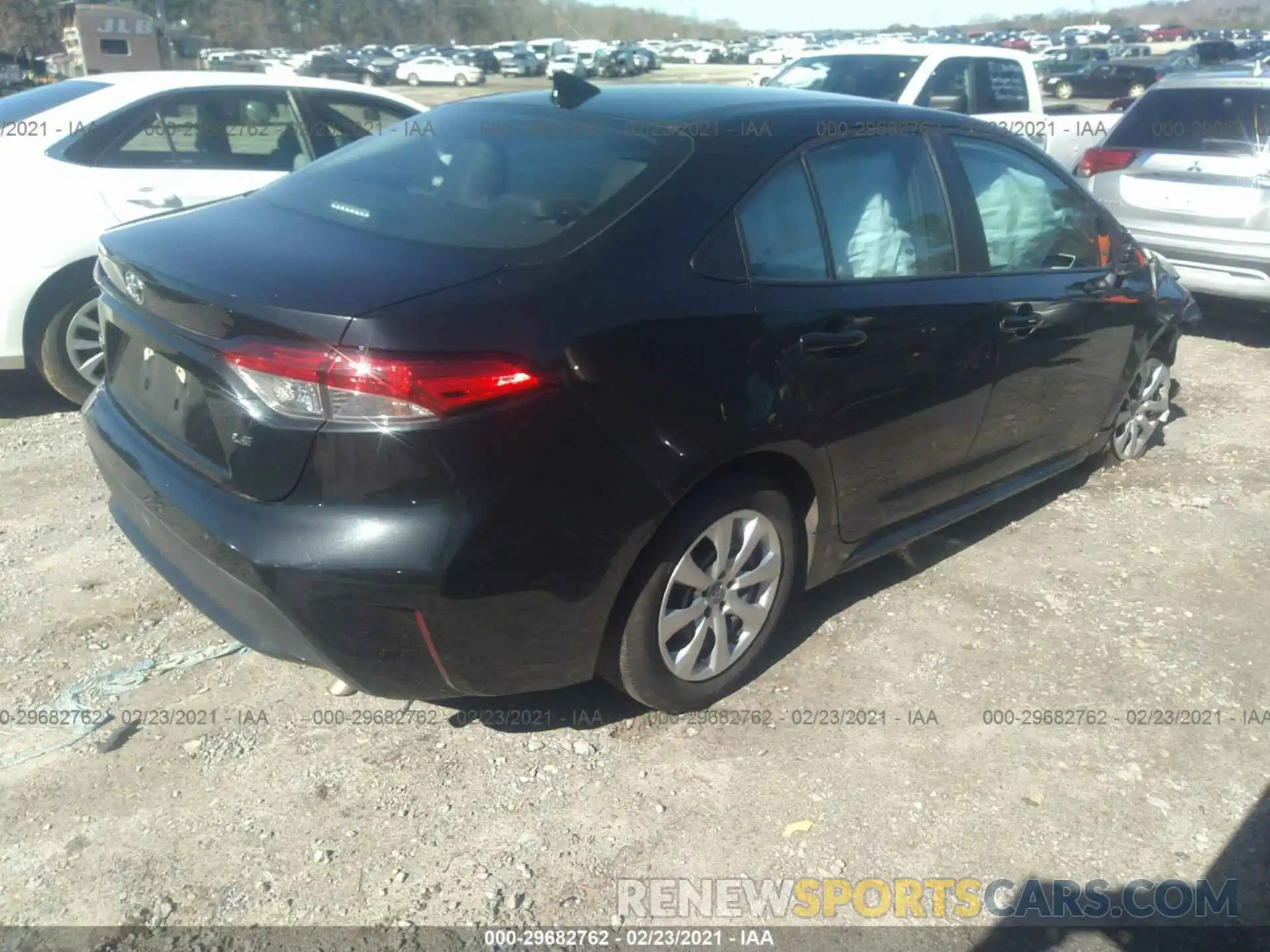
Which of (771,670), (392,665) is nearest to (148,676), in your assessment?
(392,665)

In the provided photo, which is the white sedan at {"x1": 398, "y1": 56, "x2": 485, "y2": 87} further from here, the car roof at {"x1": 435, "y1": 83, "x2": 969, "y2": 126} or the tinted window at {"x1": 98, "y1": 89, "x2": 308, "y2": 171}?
the car roof at {"x1": 435, "y1": 83, "x2": 969, "y2": 126}

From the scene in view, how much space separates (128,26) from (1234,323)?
115 ft

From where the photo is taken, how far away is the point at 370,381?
228 cm

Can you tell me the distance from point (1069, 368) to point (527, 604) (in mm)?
2657

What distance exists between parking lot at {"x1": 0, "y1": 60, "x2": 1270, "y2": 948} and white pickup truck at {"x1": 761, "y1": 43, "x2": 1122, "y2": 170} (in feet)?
21.0

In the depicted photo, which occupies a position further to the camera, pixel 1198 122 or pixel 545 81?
pixel 545 81

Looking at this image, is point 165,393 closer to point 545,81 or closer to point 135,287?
point 135,287

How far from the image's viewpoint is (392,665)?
2.50 metres

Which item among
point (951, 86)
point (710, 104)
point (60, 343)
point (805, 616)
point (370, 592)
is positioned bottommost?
point (805, 616)

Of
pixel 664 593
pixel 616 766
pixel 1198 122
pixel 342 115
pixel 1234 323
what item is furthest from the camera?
pixel 1234 323

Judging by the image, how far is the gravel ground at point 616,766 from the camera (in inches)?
101

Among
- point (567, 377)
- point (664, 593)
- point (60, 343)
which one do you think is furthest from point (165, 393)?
point (60, 343)

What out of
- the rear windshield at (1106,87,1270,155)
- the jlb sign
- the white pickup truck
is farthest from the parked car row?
the jlb sign

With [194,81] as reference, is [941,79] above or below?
below
